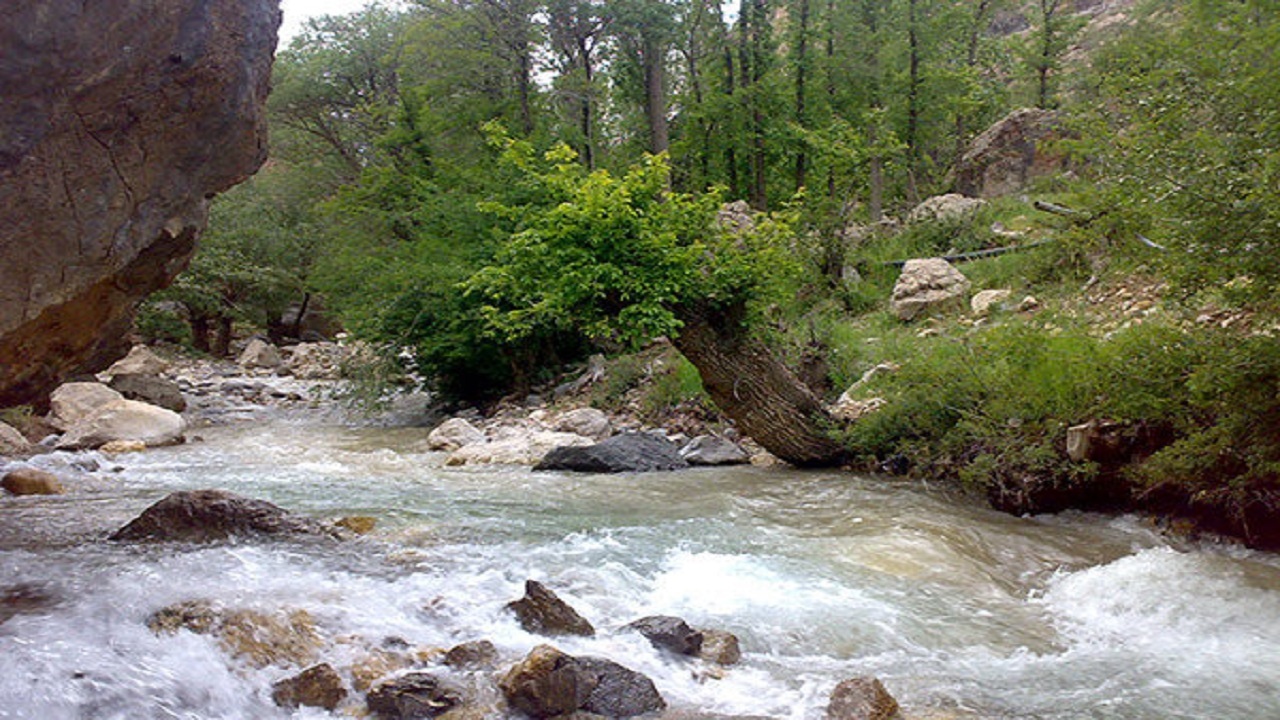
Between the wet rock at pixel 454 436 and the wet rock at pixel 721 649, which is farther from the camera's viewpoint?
the wet rock at pixel 454 436

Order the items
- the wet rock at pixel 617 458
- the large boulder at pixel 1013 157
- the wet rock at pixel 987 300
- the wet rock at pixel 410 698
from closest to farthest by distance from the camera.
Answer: the wet rock at pixel 410 698 < the wet rock at pixel 617 458 < the wet rock at pixel 987 300 < the large boulder at pixel 1013 157

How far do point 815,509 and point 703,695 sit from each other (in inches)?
158

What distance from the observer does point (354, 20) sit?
28156 mm

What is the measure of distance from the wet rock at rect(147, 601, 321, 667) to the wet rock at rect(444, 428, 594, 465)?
6395mm

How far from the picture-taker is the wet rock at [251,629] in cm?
380

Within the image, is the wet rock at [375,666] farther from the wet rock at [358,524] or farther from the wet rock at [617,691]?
the wet rock at [358,524]

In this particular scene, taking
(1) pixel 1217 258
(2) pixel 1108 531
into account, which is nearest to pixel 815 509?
(2) pixel 1108 531

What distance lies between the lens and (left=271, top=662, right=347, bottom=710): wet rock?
11.4 ft

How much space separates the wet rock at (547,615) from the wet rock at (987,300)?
9.68 metres

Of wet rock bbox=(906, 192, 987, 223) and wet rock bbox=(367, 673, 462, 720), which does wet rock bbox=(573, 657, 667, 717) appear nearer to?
wet rock bbox=(367, 673, 462, 720)

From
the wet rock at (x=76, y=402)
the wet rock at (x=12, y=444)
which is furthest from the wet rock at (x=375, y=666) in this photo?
the wet rock at (x=76, y=402)

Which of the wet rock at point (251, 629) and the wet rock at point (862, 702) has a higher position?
the wet rock at point (251, 629)

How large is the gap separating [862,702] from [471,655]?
1.71 meters

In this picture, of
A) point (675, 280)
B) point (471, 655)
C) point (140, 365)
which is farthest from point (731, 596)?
point (140, 365)
